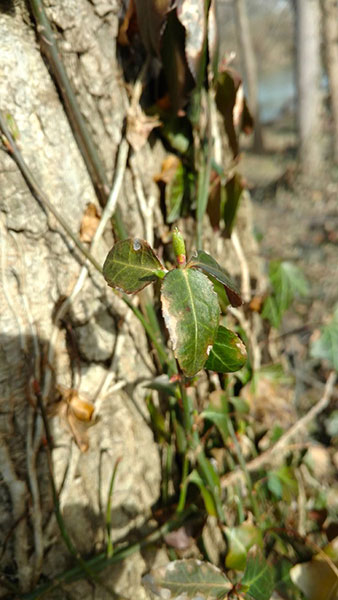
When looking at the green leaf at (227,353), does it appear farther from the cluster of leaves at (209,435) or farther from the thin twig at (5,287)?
the thin twig at (5,287)

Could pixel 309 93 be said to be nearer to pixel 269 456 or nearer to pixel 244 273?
pixel 244 273

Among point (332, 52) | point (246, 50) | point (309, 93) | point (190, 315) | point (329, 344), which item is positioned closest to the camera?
point (190, 315)

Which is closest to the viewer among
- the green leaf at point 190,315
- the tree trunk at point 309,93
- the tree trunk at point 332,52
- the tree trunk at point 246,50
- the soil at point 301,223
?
the green leaf at point 190,315

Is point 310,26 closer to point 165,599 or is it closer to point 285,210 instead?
point 285,210

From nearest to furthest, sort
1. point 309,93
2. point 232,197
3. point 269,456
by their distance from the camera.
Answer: point 232,197, point 269,456, point 309,93

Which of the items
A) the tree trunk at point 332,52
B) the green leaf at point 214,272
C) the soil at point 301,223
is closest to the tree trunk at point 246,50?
the soil at point 301,223

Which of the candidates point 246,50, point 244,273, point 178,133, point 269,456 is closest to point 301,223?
point 244,273
